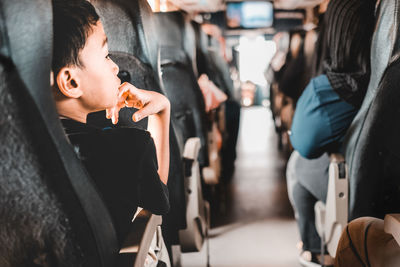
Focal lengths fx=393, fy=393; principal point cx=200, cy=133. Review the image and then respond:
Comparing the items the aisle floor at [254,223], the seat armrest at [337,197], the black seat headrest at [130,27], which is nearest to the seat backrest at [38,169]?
the black seat headrest at [130,27]

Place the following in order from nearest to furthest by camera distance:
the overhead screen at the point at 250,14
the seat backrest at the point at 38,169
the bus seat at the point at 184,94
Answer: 1. the seat backrest at the point at 38,169
2. the bus seat at the point at 184,94
3. the overhead screen at the point at 250,14

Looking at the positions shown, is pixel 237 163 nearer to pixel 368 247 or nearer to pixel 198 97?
pixel 198 97

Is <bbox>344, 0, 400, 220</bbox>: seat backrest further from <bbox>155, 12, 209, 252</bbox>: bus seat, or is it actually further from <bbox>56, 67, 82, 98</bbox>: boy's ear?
<bbox>56, 67, 82, 98</bbox>: boy's ear

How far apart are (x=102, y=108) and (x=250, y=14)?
607 cm

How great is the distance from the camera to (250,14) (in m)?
6.38

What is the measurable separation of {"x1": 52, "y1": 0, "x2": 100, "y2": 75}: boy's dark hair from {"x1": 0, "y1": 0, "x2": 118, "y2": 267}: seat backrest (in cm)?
4

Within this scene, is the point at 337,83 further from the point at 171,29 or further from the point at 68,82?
the point at 68,82

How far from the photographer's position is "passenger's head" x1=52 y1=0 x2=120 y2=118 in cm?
60

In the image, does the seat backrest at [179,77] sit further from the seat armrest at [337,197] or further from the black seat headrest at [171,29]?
the seat armrest at [337,197]

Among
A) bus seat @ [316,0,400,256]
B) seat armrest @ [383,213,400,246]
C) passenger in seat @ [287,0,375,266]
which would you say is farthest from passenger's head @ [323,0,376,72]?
seat armrest @ [383,213,400,246]

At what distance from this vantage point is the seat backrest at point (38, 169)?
517mm

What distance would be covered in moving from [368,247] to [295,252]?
1235 mm

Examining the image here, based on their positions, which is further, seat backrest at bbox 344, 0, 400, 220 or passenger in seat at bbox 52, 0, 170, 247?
seat backrest at bbox 344, 0, 400, 220

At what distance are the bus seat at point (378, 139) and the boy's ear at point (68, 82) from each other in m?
0.79
